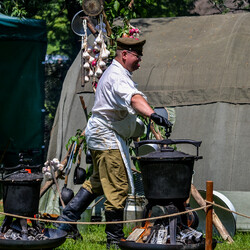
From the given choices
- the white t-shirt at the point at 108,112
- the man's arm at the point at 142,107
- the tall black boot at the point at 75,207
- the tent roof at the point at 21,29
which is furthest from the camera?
the tent roof at the point at 21,29

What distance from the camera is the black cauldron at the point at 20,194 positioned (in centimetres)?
566

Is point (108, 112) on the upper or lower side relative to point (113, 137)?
upper

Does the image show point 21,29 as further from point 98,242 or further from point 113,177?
point 113,177

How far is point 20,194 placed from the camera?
223 inches

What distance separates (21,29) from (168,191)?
6.40 m

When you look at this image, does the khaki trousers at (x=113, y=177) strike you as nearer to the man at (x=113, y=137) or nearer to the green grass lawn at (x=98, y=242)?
the man at (x=113, y=137)

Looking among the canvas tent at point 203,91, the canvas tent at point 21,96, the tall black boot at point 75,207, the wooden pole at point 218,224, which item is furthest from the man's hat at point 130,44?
the canvas tent at point 21,96

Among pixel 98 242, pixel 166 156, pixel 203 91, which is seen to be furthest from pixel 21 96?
pixel 166 156

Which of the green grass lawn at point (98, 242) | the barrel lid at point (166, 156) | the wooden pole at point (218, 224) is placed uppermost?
the barrel lid at point (166, 156)

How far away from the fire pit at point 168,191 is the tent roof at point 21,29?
6.04m

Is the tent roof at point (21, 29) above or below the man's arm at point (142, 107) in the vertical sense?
above

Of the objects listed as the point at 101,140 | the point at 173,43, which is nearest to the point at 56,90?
the point at 173,43

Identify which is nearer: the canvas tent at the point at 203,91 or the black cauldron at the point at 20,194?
the black cauldron at the point at 20,194

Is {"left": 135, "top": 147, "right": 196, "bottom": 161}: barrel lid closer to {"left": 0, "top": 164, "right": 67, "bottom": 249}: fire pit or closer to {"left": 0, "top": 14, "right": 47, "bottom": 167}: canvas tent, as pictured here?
{"left": 0, "top": 164, "right": 67, "bottom": 249}: fire pit
